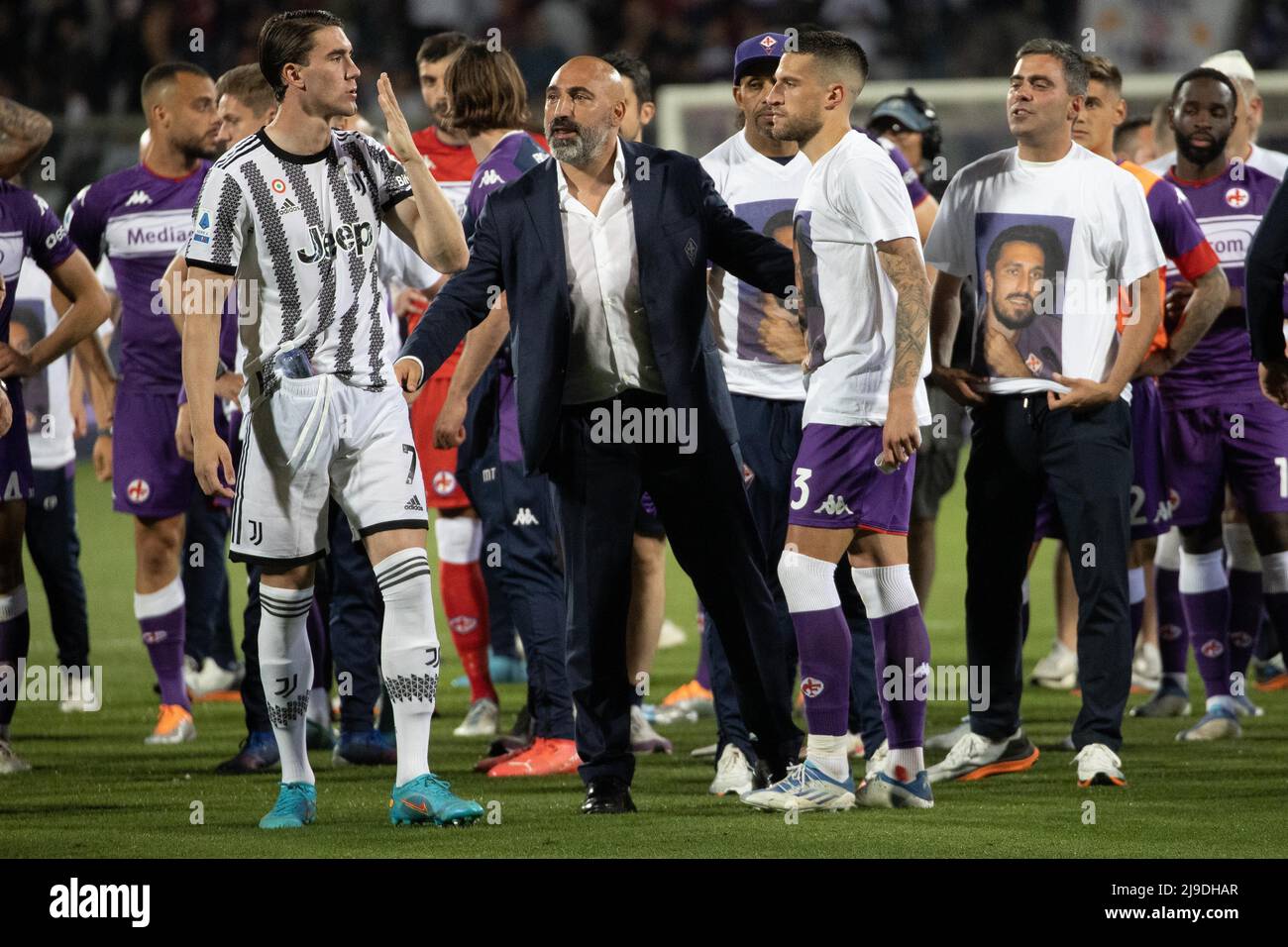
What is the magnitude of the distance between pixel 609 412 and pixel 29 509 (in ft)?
11.6

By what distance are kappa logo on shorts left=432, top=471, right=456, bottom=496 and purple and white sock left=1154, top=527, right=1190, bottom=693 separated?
2.92 m

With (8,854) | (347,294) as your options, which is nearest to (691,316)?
(347,294)

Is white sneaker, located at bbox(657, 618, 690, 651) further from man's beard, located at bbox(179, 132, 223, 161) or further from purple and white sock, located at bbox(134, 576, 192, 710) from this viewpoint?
man's beard, located at bbox(179, 132, 223, 161)

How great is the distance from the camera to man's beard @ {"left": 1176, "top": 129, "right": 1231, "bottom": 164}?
25.0ft

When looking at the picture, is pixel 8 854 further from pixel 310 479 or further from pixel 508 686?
pixel 508 686

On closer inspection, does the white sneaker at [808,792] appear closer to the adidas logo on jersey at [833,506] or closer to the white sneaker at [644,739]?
the adidas logo on jersey at [833,506]

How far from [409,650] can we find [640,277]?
124 cm

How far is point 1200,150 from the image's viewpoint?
7625 millimetres

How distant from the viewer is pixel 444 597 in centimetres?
778

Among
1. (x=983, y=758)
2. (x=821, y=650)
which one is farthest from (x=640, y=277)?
(x=983, y=758)

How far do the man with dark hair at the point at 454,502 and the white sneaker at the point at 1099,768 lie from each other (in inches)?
95.5

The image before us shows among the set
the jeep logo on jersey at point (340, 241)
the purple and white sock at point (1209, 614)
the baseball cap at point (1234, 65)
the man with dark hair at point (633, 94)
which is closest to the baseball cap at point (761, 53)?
the man with dark hair at point (633, 94)

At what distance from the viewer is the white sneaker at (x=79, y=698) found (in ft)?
27.2

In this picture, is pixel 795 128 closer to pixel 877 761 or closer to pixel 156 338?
pixel 877 761
